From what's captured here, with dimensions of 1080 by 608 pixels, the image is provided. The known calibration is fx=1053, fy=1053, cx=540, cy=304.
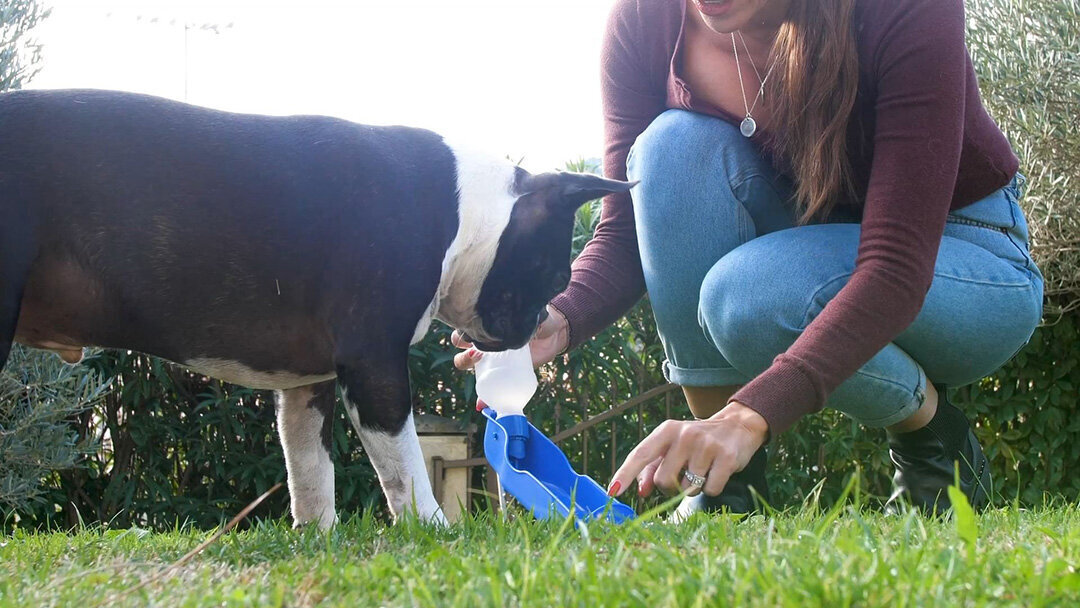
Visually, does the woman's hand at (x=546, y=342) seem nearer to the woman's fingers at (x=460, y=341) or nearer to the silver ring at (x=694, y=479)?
the woman's fingers at (x=460, y=341)

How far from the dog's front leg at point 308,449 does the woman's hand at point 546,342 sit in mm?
394

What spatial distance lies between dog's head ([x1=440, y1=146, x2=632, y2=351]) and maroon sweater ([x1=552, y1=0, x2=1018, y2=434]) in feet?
0.32

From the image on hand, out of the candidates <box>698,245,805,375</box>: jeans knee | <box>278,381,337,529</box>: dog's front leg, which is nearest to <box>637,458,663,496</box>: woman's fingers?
<box>698,245,805,375</box>: jeans knee

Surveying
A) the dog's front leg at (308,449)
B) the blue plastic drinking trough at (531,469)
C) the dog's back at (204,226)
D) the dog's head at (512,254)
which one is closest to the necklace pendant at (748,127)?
the dog's head at (512,254)

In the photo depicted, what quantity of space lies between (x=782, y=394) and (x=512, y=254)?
3.85 feet

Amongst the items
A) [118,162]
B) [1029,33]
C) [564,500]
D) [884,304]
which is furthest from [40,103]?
[1029,33]

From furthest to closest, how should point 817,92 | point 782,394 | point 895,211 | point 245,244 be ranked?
1. point 245,244
2. point 817,92
3. point 895,211
4. point 782,394

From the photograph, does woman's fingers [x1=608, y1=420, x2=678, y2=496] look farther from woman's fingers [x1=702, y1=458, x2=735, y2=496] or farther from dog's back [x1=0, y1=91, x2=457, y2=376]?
dog's back [x1=0, y1=91, x2=457, y2=376]

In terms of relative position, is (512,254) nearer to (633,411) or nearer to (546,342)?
(546,342)

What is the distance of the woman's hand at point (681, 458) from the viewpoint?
1.71m

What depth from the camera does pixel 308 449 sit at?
2.86 meters

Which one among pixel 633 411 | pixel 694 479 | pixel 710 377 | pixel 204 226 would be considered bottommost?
pixel 633 411

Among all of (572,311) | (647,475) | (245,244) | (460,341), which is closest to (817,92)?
(572,311)

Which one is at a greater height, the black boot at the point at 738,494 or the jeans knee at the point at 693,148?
the jeans knee at the point at 693,148
